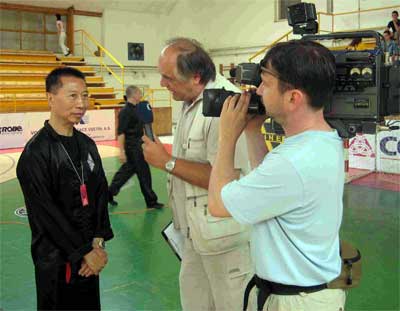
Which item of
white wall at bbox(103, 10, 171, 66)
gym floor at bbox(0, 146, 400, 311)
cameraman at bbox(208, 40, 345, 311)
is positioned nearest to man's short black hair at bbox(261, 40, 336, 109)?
Result: cameraman at bbox(208, 40, 345, 311)

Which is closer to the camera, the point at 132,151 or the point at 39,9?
the point at 132,151

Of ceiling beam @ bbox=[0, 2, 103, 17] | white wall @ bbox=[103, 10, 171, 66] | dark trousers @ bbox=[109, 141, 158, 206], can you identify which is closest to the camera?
dark trousers @ bbox=[109, 141, 158, 206]

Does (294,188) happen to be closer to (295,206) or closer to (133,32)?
(295,206)

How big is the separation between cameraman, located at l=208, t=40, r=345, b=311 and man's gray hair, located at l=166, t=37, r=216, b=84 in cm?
71

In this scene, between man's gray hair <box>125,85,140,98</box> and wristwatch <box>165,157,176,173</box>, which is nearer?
wristwatch <box>165,157,176,173</box>

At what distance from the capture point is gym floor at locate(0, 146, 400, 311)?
11.6 ft

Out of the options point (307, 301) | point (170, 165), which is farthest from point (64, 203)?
point (307, 301)

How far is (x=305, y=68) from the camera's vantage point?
138 centimetres

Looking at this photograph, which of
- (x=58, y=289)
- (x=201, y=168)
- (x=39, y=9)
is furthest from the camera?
(x=39, y=9)

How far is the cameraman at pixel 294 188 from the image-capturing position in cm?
138

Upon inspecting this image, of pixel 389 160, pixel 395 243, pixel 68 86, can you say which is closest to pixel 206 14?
pixel 389 160

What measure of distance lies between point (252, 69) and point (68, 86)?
126 centimetres

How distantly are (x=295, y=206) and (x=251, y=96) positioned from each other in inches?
16.8

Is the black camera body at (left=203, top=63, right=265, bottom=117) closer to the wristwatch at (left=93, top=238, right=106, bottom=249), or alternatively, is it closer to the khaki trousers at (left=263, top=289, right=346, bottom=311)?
the khaki trousers at (left=263, top=289, right=346, bottom=311)
